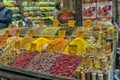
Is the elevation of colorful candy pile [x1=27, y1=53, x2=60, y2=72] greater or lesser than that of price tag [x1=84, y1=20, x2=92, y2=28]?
lesser

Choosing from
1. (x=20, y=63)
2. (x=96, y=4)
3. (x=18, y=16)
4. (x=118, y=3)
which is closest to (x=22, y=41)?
(x=20, y=63)

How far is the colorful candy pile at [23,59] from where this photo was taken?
13.0 ft

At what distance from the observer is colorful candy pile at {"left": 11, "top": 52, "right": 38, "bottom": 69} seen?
3971 mm

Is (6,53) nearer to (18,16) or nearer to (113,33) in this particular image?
(113,33)

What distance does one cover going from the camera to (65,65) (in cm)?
364

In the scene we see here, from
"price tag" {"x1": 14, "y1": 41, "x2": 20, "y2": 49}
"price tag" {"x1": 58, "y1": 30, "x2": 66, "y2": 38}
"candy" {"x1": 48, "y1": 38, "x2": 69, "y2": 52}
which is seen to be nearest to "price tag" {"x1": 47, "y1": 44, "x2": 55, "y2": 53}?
"candy" {"x1": 48, "y1": 38, "x2": 69, "y2": 52}

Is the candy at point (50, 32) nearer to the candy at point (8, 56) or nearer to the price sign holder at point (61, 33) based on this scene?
the price sign holder at point (61, 33)

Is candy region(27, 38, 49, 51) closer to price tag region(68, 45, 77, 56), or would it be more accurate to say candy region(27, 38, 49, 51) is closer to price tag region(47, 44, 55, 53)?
price tag region(47, 44, 55, 53)

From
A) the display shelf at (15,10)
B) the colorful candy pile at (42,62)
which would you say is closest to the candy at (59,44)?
the colorful candy pile at (42,62)

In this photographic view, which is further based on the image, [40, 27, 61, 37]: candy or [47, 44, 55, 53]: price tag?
[40, 27, 61, 37]: candy

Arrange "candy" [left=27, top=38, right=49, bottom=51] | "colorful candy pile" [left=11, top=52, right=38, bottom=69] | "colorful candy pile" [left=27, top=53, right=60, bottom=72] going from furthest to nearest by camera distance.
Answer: "candy" [left=27, top=38, right=49, bottom=51], "colorful candy pile" [left=11, top=52, right=38, bottom=69], "colorful candy pile" [left=27, top=53, right=60, bottom=72]

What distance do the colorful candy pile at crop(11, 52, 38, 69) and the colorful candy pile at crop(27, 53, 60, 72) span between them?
8 cm

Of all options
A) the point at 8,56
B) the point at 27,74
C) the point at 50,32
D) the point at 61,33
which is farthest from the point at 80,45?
the point at 8,56

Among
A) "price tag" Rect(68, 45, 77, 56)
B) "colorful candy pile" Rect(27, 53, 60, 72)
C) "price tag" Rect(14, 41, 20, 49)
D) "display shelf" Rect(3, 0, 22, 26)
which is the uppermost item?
"price tag" Rect(68, 45, 77, 56)
